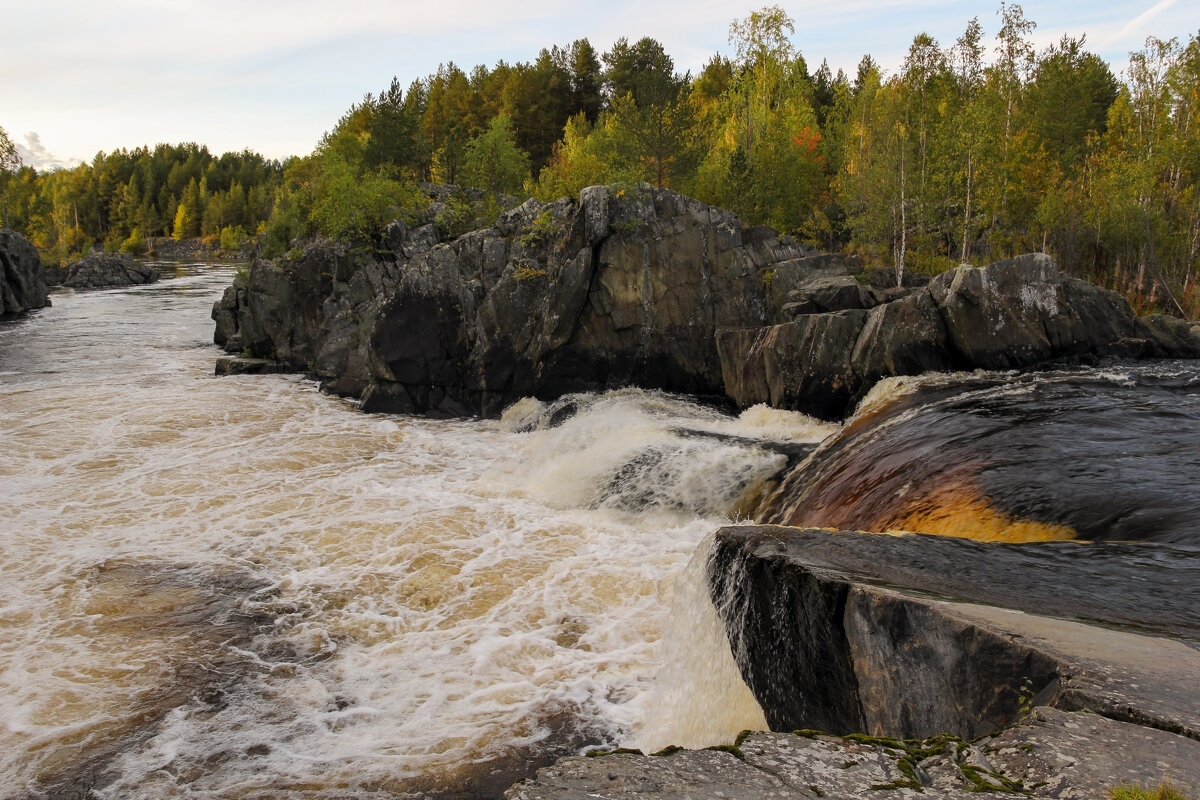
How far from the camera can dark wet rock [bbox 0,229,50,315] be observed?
47.2 meters

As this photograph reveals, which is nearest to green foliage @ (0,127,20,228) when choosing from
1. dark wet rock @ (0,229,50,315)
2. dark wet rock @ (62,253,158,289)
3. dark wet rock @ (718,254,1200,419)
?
dark wet rock @ (62,253,158,289)

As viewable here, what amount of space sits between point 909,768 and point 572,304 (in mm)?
19610

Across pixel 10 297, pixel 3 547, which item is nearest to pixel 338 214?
pixel 3 547

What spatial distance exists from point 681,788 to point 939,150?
3243 centimetres

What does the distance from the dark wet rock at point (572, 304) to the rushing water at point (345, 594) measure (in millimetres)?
1952

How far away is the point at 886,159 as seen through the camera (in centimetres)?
2966

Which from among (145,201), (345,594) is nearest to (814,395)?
(345,594)

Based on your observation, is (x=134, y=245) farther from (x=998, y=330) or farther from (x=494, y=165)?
(x=998, y=330)

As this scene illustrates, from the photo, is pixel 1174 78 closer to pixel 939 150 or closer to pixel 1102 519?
pixel 939 150

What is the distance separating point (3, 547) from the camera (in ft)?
40.4

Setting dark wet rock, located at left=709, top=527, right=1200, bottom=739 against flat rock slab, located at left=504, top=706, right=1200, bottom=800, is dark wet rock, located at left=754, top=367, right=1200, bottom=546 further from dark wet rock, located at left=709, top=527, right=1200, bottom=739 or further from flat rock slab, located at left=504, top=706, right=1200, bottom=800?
flat rock slab, located at left=504, top=706, right=1200, bottom=800

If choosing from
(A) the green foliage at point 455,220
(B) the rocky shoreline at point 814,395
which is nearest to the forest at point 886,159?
(A) the green foliage at point 455,220

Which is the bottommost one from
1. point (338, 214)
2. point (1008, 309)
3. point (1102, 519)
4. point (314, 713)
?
point (314, 713)

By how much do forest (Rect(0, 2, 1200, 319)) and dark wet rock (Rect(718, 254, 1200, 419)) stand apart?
1046cm
